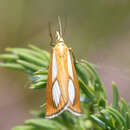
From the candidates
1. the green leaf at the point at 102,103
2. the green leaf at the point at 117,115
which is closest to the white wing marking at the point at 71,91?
the green leaf at the point at 102,103

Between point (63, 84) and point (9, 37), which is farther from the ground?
point (9, 37)

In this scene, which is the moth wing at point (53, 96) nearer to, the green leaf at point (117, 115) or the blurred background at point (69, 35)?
the green leaf at point (117, 115)

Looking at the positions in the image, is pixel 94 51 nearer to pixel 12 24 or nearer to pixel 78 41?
pixel 78 41

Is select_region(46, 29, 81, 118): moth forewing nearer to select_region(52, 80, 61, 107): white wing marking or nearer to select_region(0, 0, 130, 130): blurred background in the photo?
select_region(52, 80, 61, 107): white wing marking

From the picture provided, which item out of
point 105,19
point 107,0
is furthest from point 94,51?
point 107,0

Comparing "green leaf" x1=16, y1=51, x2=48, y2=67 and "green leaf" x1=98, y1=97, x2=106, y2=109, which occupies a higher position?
"green leaf" x1=16, y1=51, x2=48, y2=67

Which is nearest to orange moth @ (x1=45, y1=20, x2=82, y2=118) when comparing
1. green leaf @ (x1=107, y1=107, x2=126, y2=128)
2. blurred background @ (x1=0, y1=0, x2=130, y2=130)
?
green leaf @ (x1=107, y1=107, x2=126, y2=128)

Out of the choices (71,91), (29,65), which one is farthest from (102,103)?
(29,65)
